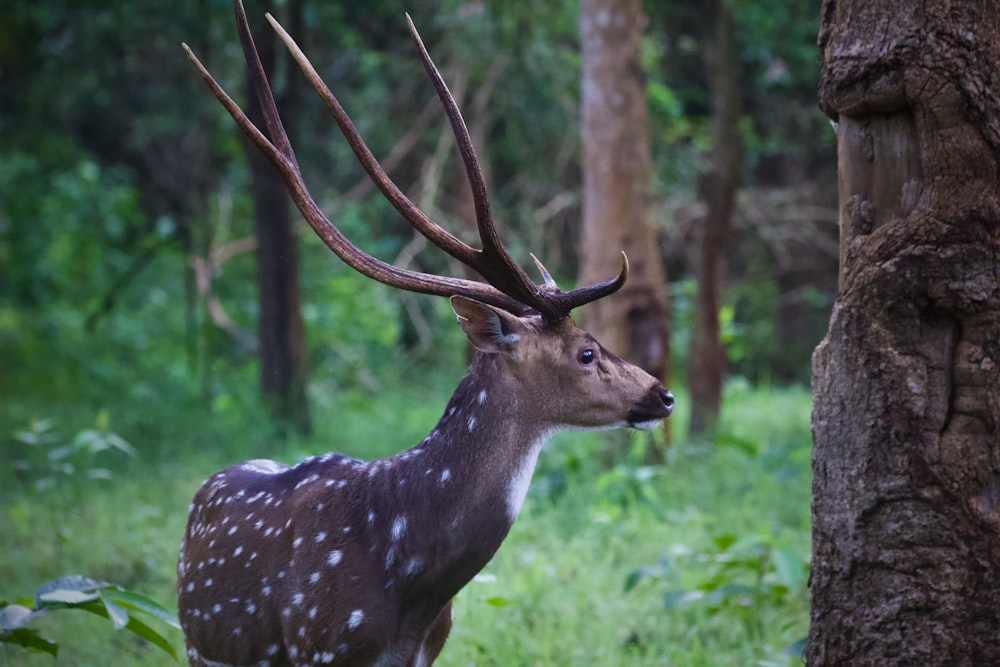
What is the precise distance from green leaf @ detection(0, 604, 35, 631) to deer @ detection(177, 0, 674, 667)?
558 millimetres

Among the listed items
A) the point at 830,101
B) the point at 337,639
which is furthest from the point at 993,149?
the point at 337,639

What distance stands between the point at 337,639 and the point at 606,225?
5.20 meters

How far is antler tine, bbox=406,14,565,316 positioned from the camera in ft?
10.2

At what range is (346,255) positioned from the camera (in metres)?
3.29

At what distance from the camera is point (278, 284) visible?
360 inches

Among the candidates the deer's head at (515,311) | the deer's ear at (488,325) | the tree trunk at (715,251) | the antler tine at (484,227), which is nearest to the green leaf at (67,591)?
the deer's head at (515,311)

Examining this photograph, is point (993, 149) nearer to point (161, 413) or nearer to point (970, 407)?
point (970, 407)

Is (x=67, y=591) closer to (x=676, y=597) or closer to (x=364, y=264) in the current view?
(x=364, y=264)

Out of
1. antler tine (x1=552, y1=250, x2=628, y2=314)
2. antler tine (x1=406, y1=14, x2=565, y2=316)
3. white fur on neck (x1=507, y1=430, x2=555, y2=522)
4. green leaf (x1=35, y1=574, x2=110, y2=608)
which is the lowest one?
green leaf (x1=35, y1=574, x2=110, y2=608)

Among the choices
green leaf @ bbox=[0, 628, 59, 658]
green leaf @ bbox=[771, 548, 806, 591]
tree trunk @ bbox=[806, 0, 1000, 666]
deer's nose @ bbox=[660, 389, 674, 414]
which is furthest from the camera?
green leaf @ bbox=[771, 548, 806, 591]

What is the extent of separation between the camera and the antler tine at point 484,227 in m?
3.10

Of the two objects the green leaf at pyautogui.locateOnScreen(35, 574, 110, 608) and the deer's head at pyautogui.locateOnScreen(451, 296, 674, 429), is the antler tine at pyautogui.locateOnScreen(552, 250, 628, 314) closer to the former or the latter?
the deer's head at pyautogui.locateOnScreen(451, 296, 674, 429)

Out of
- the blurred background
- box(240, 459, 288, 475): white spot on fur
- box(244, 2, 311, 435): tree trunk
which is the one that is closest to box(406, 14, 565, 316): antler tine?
box(240, 459, 288, 475): white spot on fur

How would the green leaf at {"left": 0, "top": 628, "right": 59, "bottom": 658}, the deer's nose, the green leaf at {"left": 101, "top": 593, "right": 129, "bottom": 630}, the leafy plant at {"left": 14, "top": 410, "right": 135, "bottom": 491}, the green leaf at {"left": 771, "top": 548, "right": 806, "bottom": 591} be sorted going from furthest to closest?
the leafy plant at {"left": 14, "top": 410, "right": 135, "bottom": 491}
the green leaf at {"left": 771, "top": 548, "right": 806, "bottom": 591}
the green leaf at {"left": 0, "top": 628, "right": 59, "bottom": 658}
the green leaf at {"left": 101, "top": 593, "right": 129, "bottom": 630}
the deer's nose
